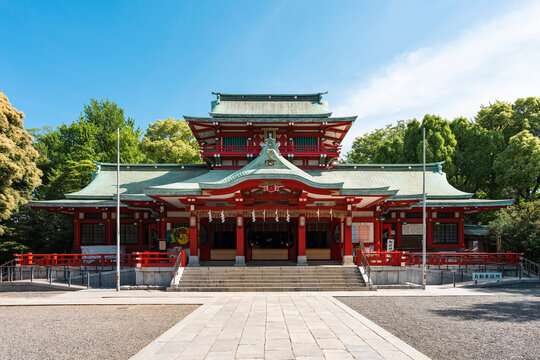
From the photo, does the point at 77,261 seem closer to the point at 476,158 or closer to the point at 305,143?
the point at 305,143

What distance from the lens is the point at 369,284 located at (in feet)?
59.7

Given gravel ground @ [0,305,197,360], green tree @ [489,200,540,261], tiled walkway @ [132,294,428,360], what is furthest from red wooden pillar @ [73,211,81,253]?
green tree @ [489,200,540,261]

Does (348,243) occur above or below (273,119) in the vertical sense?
below

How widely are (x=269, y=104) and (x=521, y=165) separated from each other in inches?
973

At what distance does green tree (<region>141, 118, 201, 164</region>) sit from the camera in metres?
46.8

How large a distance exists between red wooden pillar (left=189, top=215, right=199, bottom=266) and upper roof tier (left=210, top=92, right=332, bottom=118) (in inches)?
441

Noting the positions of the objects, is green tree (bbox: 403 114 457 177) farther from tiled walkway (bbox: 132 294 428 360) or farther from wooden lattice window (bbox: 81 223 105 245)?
wooden lattice window (bbox: 81 223 105 245)

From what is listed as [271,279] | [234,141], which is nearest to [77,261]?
[271,279]

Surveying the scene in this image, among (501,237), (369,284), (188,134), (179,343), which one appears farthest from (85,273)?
(188,134)

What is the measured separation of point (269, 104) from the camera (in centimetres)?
3017

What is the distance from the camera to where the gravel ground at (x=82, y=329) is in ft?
30.0

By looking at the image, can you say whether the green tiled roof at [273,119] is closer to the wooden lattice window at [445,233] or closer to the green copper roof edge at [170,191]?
the green copper roof edge at [170,191]

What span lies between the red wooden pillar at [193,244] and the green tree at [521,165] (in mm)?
30393

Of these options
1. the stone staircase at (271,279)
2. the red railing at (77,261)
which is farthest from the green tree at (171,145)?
the stone staircase at (271,279)
